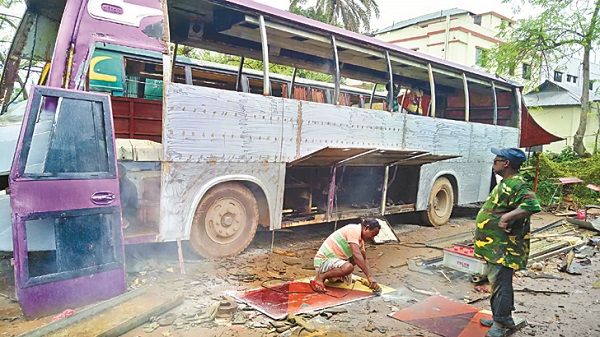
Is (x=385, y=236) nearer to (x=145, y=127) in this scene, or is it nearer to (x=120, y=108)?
(x=145, y=127)

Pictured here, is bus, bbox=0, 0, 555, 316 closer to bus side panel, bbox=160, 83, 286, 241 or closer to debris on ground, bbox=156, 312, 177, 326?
bus side panel, bbox=160, 83, 286, 241

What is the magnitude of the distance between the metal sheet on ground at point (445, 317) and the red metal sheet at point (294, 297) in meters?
0.56

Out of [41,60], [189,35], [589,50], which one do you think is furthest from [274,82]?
[589,50]

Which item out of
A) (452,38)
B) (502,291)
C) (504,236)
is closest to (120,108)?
(504,236)

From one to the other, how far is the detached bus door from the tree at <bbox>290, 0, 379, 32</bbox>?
21486 millimetres

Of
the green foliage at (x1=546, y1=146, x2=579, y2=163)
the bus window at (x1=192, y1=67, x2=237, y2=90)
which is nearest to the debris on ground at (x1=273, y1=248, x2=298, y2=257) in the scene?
the bus window at (x1=192, y1=67, x2=237, y2=90)

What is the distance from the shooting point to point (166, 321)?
3562 millimetres

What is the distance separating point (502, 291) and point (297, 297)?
6.48ft

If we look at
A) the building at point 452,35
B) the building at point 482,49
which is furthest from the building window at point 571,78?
the building at point 452,35

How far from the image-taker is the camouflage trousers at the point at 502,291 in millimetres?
3531

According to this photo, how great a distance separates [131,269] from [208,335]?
1.86 meters

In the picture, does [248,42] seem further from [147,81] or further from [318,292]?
[318,292]

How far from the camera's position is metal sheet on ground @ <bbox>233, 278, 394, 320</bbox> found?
13.0ft

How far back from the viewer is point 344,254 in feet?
15.1
